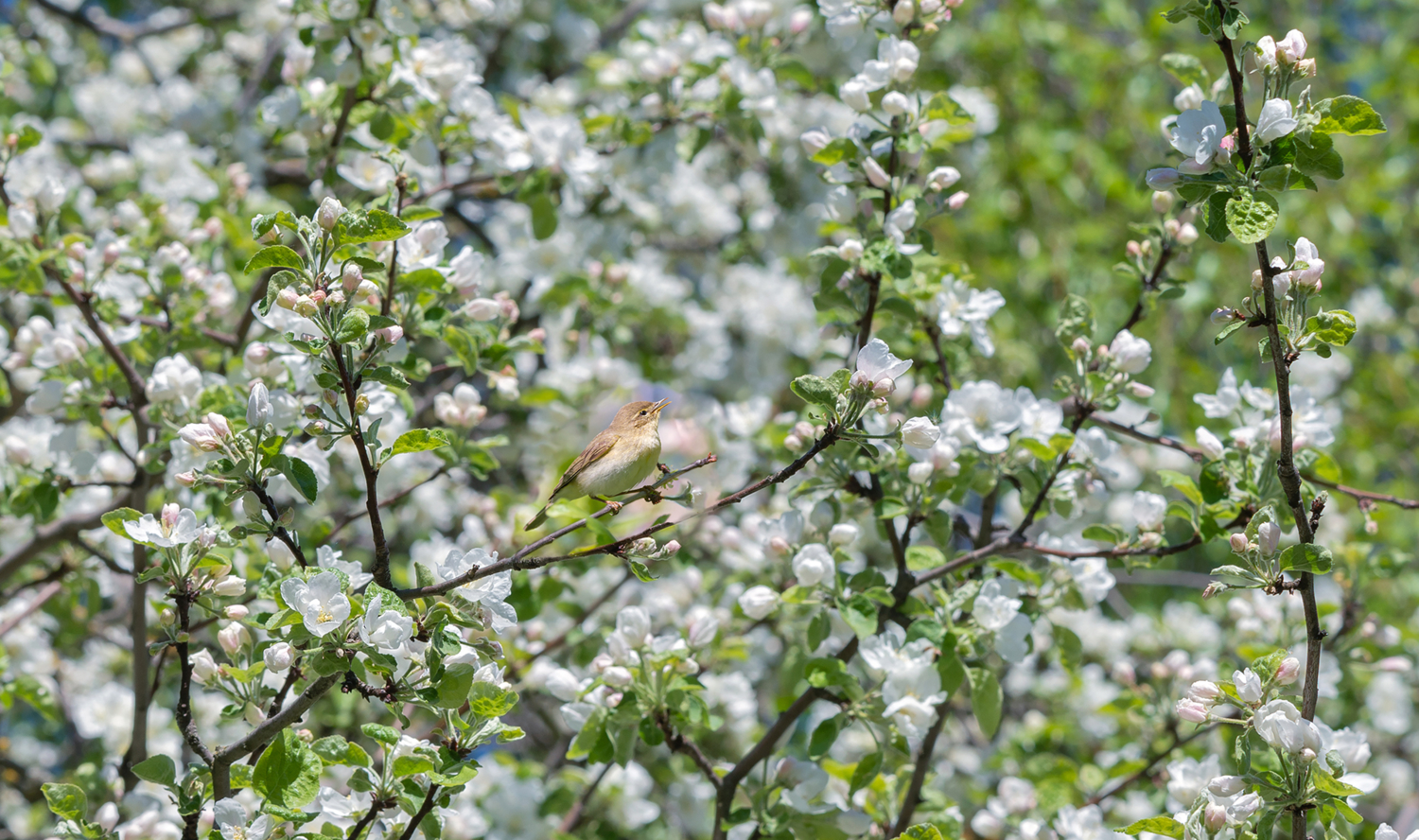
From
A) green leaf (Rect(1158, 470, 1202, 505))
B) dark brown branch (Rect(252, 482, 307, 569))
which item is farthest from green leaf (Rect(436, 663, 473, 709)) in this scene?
green leaf (Rect(1158, 470, 1202, 505))

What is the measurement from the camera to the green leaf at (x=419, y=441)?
1.34 meters

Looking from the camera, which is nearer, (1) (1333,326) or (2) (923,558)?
(1) (1333,326)

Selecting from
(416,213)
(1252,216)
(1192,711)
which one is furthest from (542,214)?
(1192,711)

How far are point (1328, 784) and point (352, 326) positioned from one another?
4.19 feet

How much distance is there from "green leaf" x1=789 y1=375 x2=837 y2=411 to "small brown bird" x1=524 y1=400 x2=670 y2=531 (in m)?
0.28

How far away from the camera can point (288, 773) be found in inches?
54.2

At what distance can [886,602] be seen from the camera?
179 cm

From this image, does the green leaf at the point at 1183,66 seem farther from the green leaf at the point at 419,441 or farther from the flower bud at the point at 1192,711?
the green leaf at the point at 419,441

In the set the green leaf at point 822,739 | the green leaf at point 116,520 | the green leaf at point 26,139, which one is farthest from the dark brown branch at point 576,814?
the green leaf at point 26,139

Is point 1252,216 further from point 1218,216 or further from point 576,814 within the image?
point 576,814

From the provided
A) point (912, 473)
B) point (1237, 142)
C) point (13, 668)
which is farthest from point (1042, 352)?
point (13, 668)

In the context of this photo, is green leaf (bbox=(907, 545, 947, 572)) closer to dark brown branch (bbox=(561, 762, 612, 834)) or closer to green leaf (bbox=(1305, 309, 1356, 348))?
green leaf (bbox=(1305, 309, 1356, 348))

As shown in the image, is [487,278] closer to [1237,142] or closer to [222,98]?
[222,98]

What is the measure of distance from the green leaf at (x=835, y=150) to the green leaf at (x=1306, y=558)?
3.21ft
